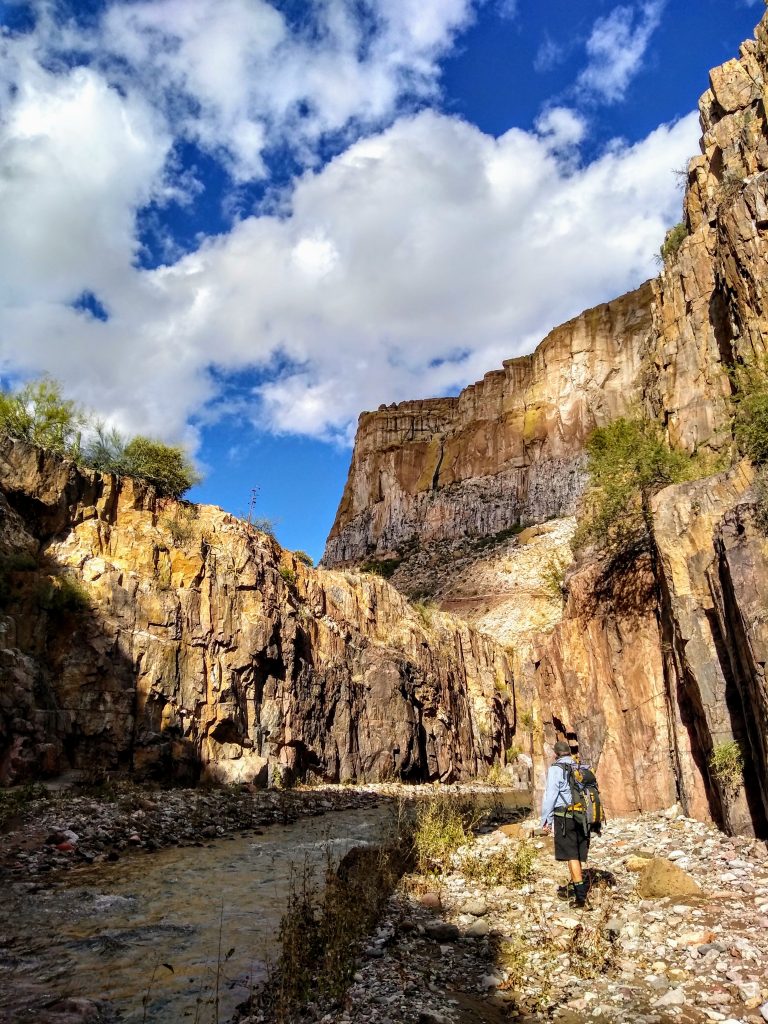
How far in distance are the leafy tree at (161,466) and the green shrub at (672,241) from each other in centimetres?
2049

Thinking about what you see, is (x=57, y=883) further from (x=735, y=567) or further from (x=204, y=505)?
(x=204, y=505)

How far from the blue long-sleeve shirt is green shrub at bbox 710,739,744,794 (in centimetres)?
257

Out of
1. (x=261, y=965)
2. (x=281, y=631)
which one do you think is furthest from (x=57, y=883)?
(x=281, y=631)

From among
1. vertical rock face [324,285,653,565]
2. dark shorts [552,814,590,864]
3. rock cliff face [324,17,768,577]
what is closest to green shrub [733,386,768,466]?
rock cliff face [324,17,768,577]

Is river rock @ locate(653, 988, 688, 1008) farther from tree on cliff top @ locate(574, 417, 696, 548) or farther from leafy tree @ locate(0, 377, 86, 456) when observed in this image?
leafy tree @ locate(0, 377, 86, 456)

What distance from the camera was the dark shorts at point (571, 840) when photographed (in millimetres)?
7824

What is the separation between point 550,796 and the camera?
8.17 meters

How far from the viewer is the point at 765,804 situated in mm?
8062

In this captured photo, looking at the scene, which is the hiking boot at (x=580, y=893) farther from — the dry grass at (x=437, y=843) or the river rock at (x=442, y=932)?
the dry grass at (x=437, y=843)

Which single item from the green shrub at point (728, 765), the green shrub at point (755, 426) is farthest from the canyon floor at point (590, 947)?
the green shrub at point (755, 426)

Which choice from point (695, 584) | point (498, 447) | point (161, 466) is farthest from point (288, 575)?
point (498, 447)

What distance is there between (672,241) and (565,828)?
1799 centimetres

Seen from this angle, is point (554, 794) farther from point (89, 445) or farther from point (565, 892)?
point (89, 445)

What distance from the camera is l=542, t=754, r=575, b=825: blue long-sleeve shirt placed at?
8070mm
